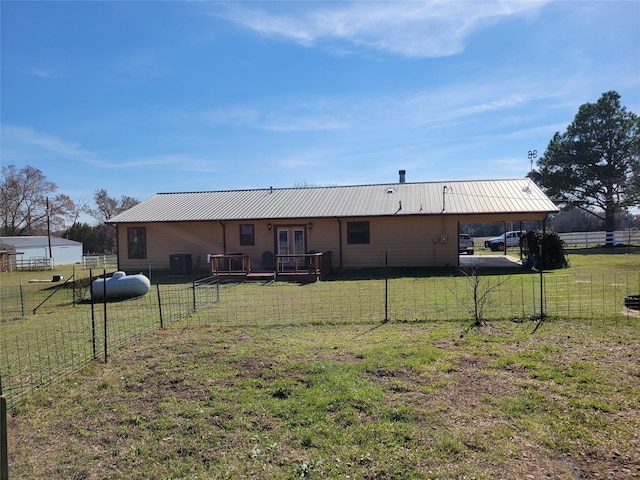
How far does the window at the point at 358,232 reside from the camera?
61.5 feet

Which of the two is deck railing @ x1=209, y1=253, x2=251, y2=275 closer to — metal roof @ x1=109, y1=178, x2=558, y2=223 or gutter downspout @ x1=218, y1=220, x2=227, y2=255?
gutter downspout @ x1=218, y1=220, x2=227, y2=255

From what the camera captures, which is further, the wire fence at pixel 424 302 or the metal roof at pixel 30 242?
the metal roof at pixel 30 242

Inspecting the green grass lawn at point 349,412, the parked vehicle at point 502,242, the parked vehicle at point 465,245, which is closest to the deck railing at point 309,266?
the green grass lawn at point 349,412

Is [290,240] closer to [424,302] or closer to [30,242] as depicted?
[424,302]

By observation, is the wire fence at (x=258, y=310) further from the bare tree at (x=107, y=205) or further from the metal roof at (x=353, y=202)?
the bare tree at (x=107, y=205)

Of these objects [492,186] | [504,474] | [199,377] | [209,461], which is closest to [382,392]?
[504,474]

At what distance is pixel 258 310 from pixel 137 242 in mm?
13934

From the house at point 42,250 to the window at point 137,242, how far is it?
17.0 meters

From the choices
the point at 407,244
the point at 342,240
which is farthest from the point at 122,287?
the point at 407,244

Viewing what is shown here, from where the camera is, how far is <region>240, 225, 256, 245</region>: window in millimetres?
19672

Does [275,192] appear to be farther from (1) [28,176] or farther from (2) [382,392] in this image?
(1) [28,176]

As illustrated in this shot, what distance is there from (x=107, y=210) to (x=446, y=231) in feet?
162

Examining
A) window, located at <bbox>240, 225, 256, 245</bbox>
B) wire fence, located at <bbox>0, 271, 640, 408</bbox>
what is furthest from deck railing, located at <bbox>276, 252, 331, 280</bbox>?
wire fence, located at <bbox>0, 271, 640, 408</bbox>

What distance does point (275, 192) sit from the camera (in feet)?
77.0
